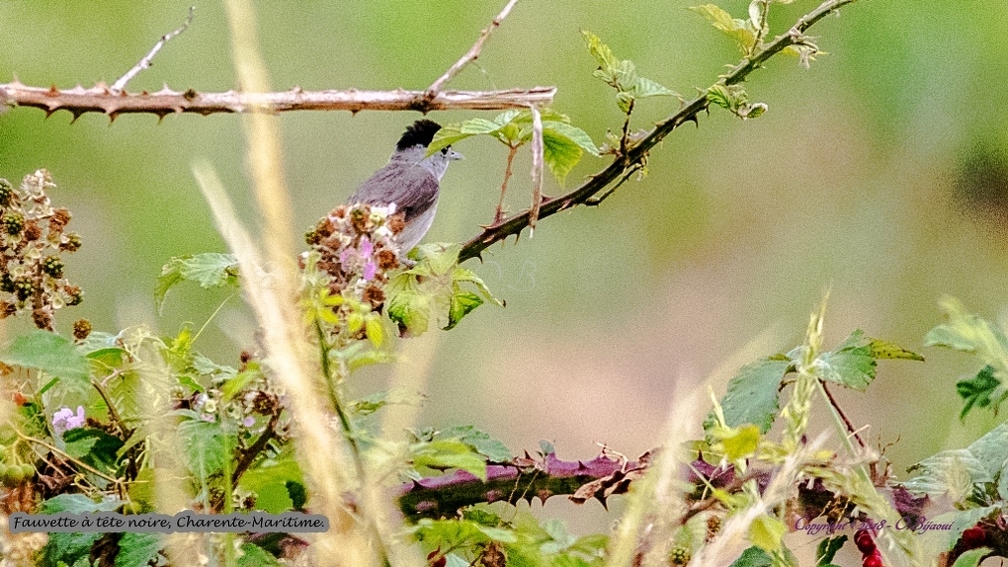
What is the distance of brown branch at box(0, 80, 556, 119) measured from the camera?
46cm

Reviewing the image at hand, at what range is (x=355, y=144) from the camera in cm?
74

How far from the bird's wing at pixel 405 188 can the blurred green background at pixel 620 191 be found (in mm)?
24

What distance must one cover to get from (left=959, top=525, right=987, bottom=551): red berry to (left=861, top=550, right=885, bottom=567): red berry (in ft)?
0.12

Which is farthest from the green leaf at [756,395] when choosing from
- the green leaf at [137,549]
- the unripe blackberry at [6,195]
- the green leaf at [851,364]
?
the unripe blackberry at [6,195]

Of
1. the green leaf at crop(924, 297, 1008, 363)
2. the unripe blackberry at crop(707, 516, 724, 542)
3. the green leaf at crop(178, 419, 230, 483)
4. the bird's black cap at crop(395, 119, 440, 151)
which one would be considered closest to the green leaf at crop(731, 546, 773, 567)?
the unripe blackberry at crop(707, 516, 724, 542)

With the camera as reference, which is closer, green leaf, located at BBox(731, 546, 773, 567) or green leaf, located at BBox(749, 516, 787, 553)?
green leaf, located at BBox(749, 516, 787, 553)

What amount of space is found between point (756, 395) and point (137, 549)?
285 millimetres

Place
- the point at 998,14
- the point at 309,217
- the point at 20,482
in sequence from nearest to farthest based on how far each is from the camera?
the point at 20,482
the point at 309,217
the point at 998,14

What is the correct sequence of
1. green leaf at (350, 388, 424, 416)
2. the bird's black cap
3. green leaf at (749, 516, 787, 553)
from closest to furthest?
1. green leaf at (749, 516, 787, 553)
2. green leaf at (350, 388, 424, 416)
3. the bird's black cap

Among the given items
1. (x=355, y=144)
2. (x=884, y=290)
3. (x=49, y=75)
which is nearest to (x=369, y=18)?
(x=355, y=144)

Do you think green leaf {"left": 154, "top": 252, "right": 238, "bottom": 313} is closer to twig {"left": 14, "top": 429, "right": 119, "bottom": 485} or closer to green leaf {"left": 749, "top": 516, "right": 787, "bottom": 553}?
twig {"left": 14, "top": 429, "right": 119, "bottom": 485}

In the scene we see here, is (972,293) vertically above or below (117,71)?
below

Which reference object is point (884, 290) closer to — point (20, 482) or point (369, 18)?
point (369, 18)

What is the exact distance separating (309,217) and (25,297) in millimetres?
257
